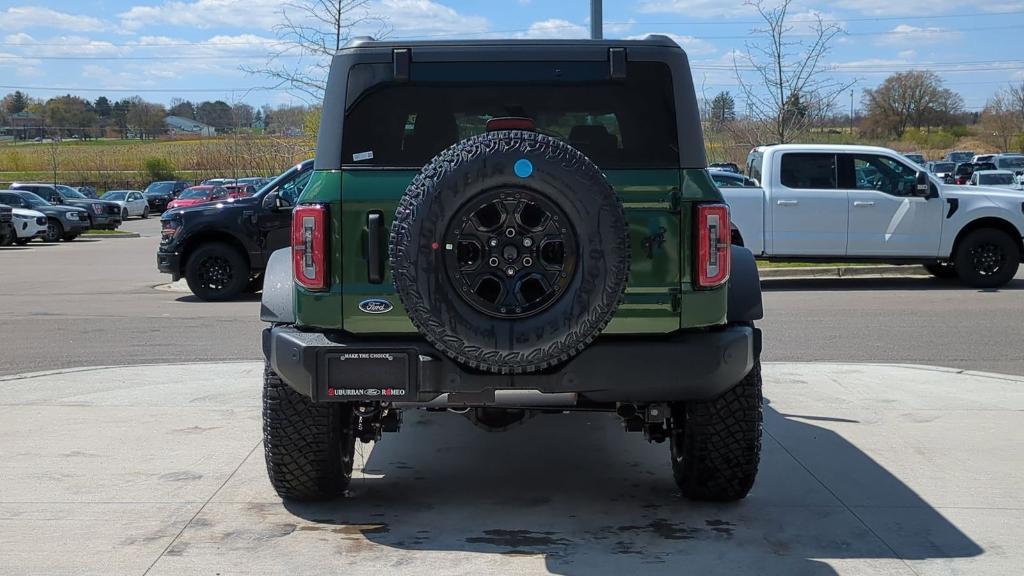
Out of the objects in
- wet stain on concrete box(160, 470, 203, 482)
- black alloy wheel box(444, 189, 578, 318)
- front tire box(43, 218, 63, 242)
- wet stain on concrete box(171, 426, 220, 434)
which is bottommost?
wet stain on concrete box(160, 470, 203, 482)

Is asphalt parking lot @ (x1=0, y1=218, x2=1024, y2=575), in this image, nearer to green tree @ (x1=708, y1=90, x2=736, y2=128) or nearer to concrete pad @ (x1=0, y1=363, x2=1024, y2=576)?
concrete pad @ (x1=0, y1=363, x2=1024, y2=576)

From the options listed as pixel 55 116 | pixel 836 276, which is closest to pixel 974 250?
pixel 836 276

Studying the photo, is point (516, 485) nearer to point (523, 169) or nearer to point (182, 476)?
point (182, 476)

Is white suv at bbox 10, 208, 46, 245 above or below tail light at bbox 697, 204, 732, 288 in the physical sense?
below

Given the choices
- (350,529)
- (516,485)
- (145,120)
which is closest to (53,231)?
(516,485)

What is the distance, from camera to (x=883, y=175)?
15508mm

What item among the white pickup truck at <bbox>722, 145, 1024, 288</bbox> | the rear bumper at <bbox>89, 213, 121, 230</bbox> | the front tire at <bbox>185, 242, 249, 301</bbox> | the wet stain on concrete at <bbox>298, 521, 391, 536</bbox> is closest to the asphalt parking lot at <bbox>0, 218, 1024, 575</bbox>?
the wet stain on concrete at <bbox>298, 521, 391, 536</bbox>

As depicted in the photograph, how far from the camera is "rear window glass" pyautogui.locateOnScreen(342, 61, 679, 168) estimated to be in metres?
5.03

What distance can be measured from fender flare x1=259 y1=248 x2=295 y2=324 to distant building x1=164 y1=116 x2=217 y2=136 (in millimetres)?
138700

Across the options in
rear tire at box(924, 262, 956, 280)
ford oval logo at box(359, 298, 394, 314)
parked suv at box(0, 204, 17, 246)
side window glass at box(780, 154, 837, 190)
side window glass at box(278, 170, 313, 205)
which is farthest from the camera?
parked suv at box(0, 204, 17, 246)

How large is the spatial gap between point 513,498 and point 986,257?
1193cm

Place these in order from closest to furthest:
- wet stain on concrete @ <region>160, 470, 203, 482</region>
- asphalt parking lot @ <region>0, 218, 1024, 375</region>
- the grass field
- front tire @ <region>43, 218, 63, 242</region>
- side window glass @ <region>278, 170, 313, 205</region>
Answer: wet stain on concrete @ <region>160, 470, 203, 482</region> → asphalt parking lot @ <region>0, 218, 1024, 375</region> → side window glass @ <region>278, 170, 313, 205</region> → front tire @ <region>43, 218, 63, 242</region> → the grass field

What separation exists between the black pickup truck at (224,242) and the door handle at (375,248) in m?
10.6

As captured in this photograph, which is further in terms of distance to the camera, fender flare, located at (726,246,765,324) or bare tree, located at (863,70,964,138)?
bare tree, located at (863,70,964,138)
